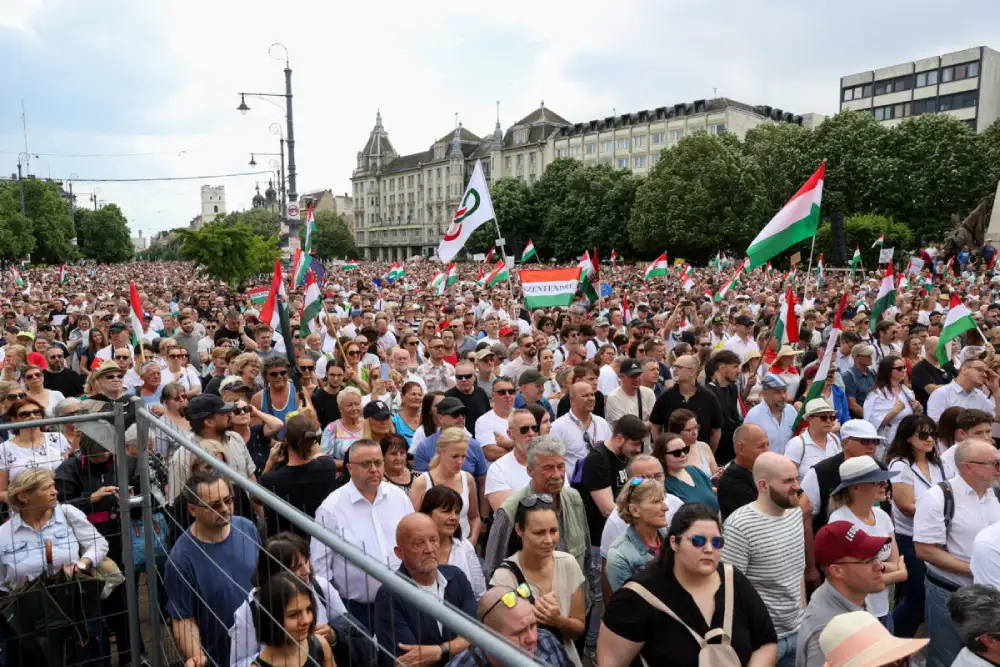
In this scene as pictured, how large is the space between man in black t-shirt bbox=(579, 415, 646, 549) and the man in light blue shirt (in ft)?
5.86

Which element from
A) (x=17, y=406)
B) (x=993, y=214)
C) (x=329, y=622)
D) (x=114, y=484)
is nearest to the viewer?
(x=329, y=622)

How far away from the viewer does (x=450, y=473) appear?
16.3 feet

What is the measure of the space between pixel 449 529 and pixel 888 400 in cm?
499

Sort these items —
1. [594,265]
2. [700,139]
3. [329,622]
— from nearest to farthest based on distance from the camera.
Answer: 1. [329,622]
2. [594,265]
3. [700,139]

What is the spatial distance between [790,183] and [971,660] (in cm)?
5361

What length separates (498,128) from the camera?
116 m

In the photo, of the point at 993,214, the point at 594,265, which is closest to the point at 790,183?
the point at 993,214

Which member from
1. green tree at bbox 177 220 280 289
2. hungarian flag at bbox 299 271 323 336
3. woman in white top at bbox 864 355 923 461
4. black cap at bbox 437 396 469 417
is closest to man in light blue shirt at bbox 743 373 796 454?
woman in white top at bbox 864 355 923 461

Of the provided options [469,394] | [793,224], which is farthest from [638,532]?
[793,224]

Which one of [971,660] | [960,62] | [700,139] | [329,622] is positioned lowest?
[971,660]

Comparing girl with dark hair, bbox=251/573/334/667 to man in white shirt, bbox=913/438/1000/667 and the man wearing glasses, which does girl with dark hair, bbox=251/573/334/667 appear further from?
the man wearing glasses

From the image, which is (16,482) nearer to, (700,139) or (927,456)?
(927,456)

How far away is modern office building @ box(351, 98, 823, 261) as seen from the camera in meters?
90.8

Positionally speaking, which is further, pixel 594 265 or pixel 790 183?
pixel 790 183
